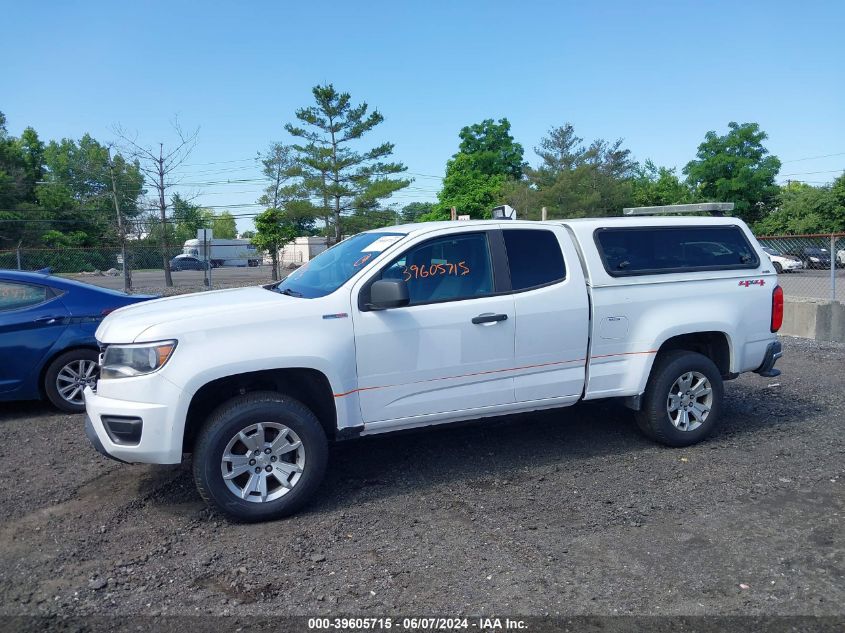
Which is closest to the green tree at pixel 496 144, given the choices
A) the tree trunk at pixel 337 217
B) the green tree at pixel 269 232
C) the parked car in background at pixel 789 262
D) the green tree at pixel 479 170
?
the green tree at pixel 479 170

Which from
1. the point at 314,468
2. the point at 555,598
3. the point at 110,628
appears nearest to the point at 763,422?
the point at 555,598

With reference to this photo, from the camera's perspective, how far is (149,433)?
13.9ft

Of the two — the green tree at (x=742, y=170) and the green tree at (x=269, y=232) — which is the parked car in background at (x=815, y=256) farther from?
the green tree at (x=742, y=170)

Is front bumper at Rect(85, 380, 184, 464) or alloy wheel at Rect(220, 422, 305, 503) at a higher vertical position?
front bumper at Rect(85, 380, 184, 464)

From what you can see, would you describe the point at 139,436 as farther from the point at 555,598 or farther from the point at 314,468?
the point at 555,598

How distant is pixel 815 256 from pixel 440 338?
1121 cm

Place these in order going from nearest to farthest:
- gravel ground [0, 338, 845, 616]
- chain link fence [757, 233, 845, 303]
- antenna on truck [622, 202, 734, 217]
A: gravel ground [0, 338, 845, 616]
antenna on truck [622, 202, 734, 217]
chain link fence [757, 233, 845, 303]

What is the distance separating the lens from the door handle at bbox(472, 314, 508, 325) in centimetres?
492

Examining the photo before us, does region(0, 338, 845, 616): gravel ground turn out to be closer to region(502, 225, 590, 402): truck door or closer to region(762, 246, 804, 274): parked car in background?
region(502, 225, 590, 402): truck door

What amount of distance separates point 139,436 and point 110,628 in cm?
128

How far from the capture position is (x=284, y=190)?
35.6m

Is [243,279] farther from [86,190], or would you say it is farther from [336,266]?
[86,190]

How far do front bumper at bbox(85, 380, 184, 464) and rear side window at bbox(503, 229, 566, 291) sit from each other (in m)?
2.58

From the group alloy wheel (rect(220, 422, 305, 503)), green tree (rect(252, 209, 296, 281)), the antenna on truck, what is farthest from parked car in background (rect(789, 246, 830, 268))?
green tree (rect(252, 209, 296, 281))
